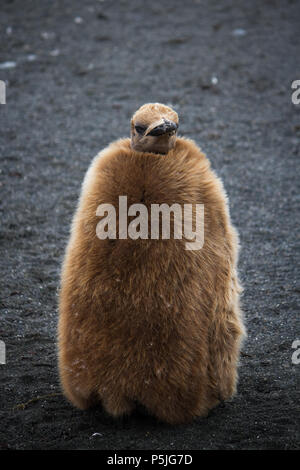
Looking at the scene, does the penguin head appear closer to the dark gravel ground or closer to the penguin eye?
the penguin eye

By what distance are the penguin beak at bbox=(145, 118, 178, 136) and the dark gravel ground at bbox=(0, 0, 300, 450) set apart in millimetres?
1280

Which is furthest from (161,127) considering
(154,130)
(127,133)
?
(127,133)

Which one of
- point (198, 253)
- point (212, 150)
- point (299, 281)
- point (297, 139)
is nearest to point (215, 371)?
point (198, 253)

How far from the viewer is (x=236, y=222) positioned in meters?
5.20

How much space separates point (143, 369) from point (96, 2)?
9055mm

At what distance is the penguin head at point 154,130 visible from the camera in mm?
2619

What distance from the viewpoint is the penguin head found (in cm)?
262

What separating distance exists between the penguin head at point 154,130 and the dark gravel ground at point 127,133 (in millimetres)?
1222

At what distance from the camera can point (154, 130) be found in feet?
8.58

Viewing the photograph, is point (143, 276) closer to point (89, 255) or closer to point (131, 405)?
point (89, 255)

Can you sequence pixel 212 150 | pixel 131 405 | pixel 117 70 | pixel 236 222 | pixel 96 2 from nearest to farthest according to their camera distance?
1. pixel 131 405
2. pixel 236 222
3. pixel 212 150
4. pixel 117 70
5. pixel 96 2

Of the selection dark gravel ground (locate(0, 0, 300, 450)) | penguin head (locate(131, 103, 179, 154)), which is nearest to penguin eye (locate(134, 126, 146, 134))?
penguin head (locate(131, 103, 179, 154))

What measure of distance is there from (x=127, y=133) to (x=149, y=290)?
164 inches

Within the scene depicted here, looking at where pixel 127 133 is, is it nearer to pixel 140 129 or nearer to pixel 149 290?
pixel 140 129
